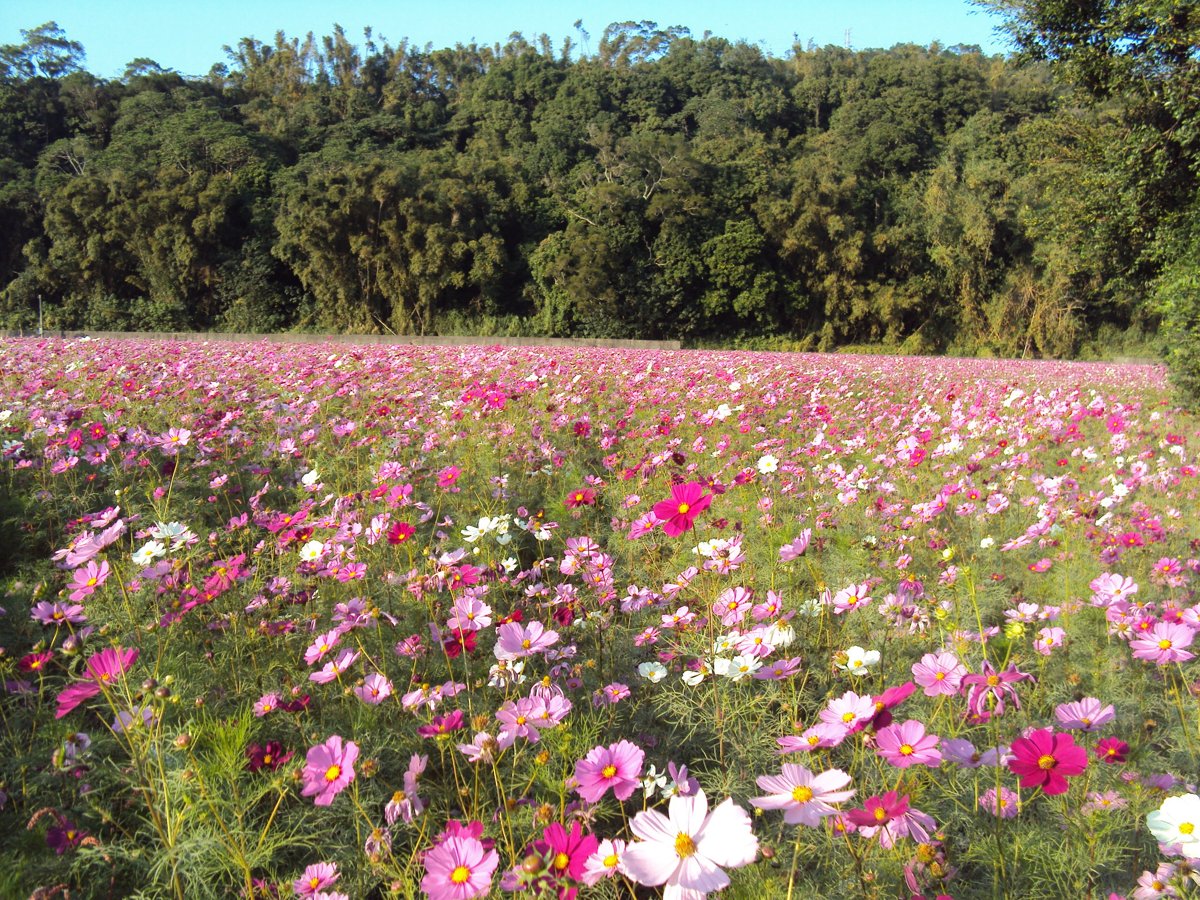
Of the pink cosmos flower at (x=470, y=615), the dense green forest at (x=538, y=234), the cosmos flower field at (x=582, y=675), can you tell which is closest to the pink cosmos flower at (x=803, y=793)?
the cosmos flower field at (x=582, y=675)

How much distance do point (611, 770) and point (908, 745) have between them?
0.34 m

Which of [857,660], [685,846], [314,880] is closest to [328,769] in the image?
[314,880]

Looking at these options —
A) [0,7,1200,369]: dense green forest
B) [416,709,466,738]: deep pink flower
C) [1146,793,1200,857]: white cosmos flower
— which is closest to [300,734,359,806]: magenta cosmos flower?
[416,709,466,738]: deep pink flower

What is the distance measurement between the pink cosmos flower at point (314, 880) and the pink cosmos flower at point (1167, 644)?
1230 mm

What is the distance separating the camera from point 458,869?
767 mm

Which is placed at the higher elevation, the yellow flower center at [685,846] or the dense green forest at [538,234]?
the dense green forest at [538,234]

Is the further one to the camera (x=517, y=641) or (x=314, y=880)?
(x=517, y=641)

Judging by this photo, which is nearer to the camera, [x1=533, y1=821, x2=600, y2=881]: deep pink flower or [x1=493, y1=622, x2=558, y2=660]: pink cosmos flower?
[x1=533, y1=821, x2=600, y2=881]: deep pink flower

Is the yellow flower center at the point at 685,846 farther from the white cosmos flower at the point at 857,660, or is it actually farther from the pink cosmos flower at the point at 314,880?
the white cosmos flower at the point at 857,660

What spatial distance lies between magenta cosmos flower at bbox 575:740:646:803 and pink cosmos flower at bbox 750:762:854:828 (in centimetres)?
15

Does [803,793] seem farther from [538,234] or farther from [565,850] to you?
[538,234]

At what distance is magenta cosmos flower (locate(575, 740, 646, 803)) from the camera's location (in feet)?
2.67

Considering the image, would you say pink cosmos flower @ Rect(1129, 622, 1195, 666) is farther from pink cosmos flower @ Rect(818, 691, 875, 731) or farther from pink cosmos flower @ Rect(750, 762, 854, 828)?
pink cosmos flower @ Rect(750, 762, 854, 828)

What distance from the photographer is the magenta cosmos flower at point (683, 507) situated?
1210mm
